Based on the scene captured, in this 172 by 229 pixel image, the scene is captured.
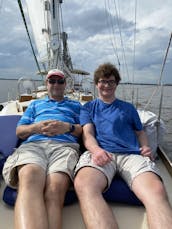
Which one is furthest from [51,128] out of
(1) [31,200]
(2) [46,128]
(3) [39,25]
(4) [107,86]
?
(3) [39,25]

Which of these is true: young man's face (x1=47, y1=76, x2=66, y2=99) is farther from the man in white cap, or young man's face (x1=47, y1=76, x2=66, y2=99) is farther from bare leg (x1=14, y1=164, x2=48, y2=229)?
bare leg (x1=14, y1=164, x2=48, y2=229)

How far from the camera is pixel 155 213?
1644 mm

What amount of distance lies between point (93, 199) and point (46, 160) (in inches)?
25.7

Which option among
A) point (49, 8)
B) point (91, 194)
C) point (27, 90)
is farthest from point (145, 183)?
point (49, 8)

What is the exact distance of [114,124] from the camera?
2590mm

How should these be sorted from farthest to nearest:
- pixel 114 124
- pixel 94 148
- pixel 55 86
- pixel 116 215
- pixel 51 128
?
pixel 55 86, pixel 114 124, pixel 51 128, pixel 94 148, pixel 116 215

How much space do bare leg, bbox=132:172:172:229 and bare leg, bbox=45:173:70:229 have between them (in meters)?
0.55

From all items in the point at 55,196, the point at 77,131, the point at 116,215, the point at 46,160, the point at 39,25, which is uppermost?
the point at 39,25

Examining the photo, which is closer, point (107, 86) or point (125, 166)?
point (125, 166)

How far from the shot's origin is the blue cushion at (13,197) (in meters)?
2.02

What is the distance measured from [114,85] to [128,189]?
1139 mm

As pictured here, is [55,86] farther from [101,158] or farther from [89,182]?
[89,182]

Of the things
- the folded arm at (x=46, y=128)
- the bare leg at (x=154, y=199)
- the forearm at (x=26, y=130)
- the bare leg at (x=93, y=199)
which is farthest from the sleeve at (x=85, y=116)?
the bare leg at (x=154, y=199)

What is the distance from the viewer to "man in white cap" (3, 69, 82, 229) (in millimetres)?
1632
